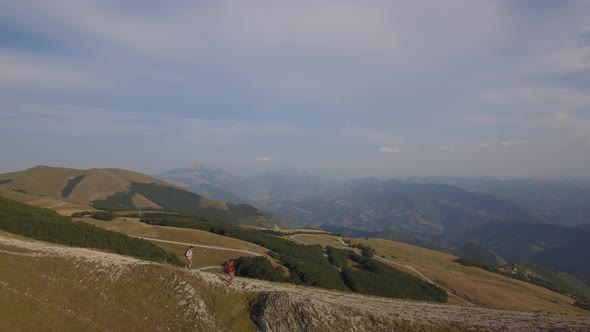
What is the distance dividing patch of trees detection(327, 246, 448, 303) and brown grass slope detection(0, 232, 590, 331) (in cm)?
6521

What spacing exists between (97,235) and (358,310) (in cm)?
5926

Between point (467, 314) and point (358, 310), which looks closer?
point (358, 310)

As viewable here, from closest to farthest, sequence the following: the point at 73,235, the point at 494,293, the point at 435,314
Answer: the point at 435,314 → the point at 73,235 → the point at 494,293

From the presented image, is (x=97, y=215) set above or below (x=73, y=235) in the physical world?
below

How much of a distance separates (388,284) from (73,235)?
8363 centimetres

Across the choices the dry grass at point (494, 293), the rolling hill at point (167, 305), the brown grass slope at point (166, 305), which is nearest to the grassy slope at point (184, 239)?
the rolling hill at point (167, 305)

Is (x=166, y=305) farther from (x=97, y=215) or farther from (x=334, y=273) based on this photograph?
(x=97, y=215)

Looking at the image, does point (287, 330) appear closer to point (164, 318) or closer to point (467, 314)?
point (164, 318)

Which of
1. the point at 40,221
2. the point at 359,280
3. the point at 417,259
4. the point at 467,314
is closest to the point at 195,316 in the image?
the point at 467,314

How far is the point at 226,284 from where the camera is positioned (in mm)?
35844

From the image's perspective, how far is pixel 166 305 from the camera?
30.5 metres

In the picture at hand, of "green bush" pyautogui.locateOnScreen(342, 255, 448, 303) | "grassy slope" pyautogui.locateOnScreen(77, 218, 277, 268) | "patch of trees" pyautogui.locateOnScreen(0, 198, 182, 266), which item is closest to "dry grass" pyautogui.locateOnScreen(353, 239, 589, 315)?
"green bush" pyautogui.locateOnScreen(342, 255, 448, 303)

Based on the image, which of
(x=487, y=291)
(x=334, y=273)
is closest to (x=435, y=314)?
(x=334, y=273)

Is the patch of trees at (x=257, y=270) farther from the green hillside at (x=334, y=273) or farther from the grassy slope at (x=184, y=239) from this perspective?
the grassy slope at (x=184, y=239)
